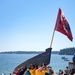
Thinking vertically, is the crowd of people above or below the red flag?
below

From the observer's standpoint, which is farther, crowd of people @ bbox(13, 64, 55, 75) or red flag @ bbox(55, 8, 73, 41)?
red flag @ bbox(55, 8, 73, 41)

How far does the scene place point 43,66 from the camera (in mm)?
13828

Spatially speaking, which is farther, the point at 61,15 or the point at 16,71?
the point at 16,71

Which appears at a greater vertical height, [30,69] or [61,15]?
[61,15]

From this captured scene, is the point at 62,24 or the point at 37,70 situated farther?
the point at 62,24

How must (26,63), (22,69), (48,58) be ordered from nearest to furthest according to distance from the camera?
1. (48,58)
2. (26,63)
3. (22,69)

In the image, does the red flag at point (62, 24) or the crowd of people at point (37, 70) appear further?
the red flag at point (62, 24)

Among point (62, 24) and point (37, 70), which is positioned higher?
point (62, 24)

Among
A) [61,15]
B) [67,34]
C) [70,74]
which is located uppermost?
[61,15]

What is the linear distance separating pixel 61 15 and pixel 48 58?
2.73 metres

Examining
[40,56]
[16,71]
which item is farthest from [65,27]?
[16,71]

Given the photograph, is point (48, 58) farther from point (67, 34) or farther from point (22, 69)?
point (22, 69)

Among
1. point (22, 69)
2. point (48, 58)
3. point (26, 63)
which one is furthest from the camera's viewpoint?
point (22, 69)

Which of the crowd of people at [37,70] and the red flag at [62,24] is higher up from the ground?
the red flag at [62,24]
